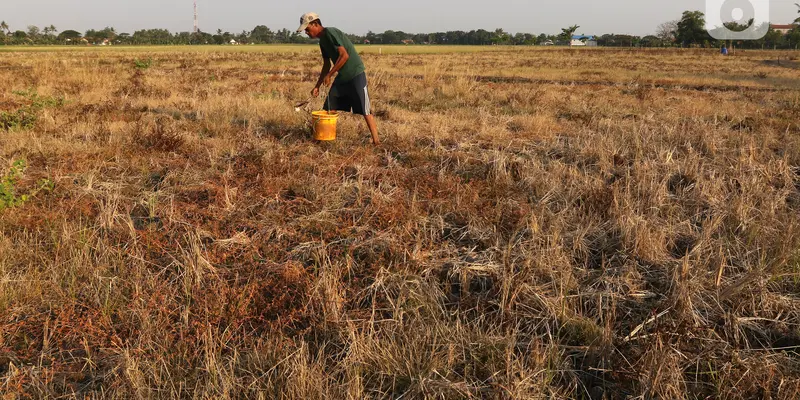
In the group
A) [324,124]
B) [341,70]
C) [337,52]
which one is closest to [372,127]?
[324,124]

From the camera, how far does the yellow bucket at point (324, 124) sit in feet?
19.2

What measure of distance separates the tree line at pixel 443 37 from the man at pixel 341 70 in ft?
141

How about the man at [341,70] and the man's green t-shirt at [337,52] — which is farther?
the man's green t-shirt at [337,52]

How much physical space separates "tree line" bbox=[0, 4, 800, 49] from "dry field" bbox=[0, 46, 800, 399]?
147 feet

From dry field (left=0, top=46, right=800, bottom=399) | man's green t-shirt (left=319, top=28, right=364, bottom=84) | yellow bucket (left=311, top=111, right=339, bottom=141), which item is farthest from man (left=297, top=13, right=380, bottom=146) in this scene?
dry field (left=0, top=46, right=800, bottom=399)

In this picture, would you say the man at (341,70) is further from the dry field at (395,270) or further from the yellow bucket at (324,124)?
the dry field at (395,270)

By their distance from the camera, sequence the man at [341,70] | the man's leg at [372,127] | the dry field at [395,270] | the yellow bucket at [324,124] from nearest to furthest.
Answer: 1. the dry field at [395,270]
2. the man at [341,70]
3. the yellow bucket at [324,124]
4. the man's leg at [372,127]

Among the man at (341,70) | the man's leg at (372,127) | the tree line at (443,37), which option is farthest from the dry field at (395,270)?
the tree line at (443,37)

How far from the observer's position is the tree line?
7530cm

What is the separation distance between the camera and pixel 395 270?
2846 mm

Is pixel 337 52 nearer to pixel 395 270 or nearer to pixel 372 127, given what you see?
pixel 372 127

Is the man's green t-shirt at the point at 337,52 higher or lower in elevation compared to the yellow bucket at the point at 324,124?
higher

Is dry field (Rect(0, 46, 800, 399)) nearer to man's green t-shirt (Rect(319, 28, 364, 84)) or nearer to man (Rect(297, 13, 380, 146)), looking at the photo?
man (Rect(297, 13, 380, 146))

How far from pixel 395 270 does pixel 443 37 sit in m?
153
